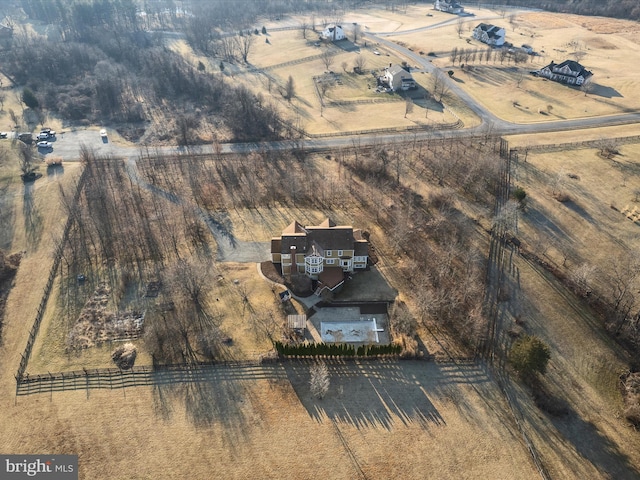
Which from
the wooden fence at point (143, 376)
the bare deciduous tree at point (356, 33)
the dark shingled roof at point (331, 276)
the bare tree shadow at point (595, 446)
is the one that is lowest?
the bare tree shadow at point (595, 446)

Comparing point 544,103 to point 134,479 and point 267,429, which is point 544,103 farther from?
point 134,479

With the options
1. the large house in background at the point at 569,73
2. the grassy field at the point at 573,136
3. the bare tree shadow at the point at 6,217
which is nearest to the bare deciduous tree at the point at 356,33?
the large house in background at the point at 569,73

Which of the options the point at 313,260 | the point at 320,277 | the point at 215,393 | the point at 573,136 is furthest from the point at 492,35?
the point at 215,393

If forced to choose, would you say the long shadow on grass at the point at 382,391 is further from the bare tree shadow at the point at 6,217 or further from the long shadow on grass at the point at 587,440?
the bare tree shadow at the point at 6,217

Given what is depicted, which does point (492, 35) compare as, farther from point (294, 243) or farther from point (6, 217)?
point (6, 217)

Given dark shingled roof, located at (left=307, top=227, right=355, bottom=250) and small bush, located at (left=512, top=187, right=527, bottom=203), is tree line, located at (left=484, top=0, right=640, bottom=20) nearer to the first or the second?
small bush, located at (left=512, top=187, right=527, bottom=203)

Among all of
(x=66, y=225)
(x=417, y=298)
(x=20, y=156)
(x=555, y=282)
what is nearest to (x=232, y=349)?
(x=417, y=298)
